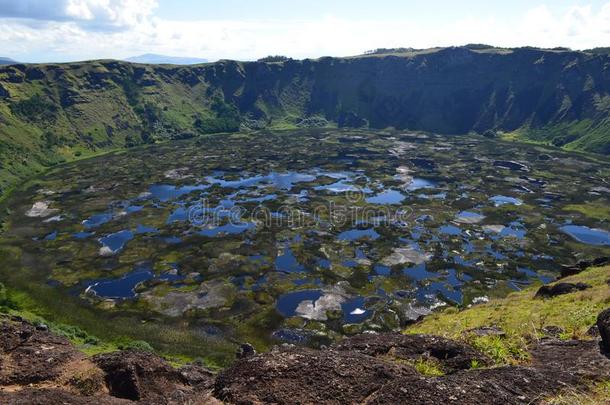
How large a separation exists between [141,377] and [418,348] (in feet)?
62.6

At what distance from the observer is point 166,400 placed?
23.7 meters

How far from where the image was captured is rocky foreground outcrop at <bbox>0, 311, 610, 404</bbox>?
21172 mm

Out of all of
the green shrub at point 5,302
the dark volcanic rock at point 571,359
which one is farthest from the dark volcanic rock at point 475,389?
the green shrub at point 5,302

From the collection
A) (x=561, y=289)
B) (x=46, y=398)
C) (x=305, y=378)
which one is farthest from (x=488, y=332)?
(x=561, y=289)

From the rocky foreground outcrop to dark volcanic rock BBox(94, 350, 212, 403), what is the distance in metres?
0.07

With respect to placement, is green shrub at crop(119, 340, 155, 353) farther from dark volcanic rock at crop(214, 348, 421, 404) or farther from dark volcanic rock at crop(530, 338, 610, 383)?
dark volcanic rock at crop(530, 338, 610, 383)

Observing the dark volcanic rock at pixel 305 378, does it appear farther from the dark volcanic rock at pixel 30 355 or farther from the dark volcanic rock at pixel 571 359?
the dark volcanic rock at pixel 30 355

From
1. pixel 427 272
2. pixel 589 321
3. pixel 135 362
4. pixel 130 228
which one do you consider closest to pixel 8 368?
pixel 135 362

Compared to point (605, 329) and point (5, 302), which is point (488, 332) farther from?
point (5, 302)

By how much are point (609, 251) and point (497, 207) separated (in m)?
43.4

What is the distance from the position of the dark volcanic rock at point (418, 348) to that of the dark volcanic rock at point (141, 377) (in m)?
11.1
